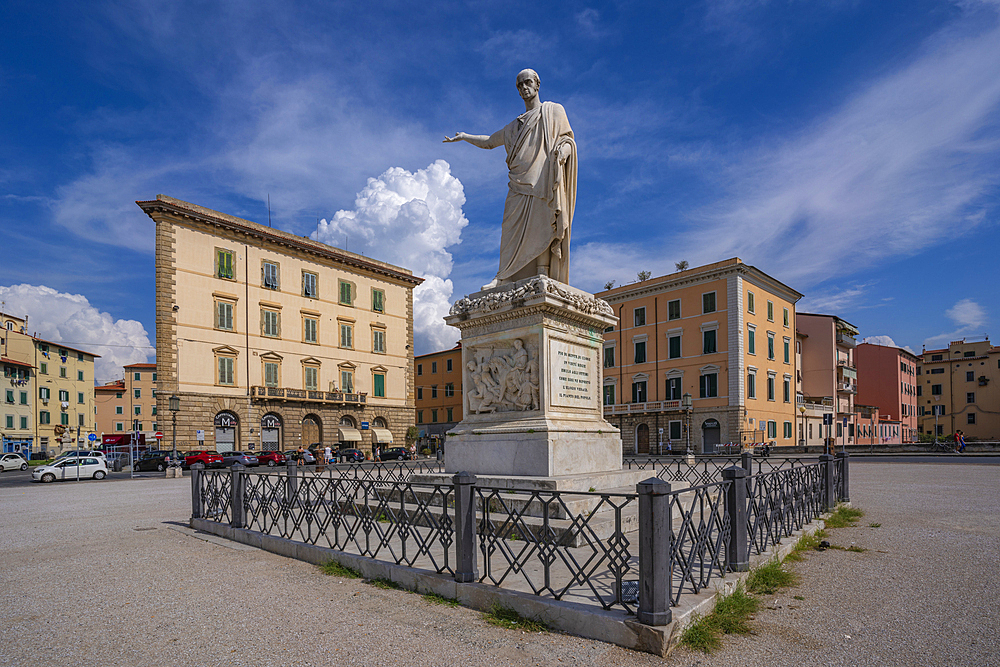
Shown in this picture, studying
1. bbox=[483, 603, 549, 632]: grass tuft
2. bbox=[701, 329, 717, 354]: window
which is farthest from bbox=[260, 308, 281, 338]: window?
bbox=[483, 603, 549, 632]: grass tuft

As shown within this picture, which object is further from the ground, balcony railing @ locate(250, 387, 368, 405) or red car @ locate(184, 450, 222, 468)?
balcony railing @ locate(250, 387, 368, 405)

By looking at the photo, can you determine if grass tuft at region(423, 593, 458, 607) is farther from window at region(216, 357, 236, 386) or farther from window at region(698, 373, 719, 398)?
window at region(698, 373, 719, 398)

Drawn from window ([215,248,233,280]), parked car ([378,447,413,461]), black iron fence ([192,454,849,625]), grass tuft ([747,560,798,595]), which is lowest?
parked car ([378,447,413,461])

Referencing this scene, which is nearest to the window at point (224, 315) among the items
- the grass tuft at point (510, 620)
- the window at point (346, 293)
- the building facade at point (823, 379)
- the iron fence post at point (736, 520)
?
the window at point (346, 293)

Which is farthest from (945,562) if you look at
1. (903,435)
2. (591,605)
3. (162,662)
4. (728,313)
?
(903,435)

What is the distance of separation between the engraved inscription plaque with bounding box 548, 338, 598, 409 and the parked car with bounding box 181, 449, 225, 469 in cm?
2646

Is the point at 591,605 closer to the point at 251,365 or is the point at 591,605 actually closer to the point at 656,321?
the point at 251,365

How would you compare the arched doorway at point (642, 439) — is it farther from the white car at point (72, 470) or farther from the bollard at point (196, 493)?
the bollard at point (196, 493)

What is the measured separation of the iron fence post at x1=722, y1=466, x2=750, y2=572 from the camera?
4.91m

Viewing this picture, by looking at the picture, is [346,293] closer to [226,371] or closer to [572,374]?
[226,371]

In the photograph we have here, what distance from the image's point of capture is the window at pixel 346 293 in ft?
137

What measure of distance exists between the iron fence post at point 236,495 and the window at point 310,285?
108 ft

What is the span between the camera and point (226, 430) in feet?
113

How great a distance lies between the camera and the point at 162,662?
372cm
